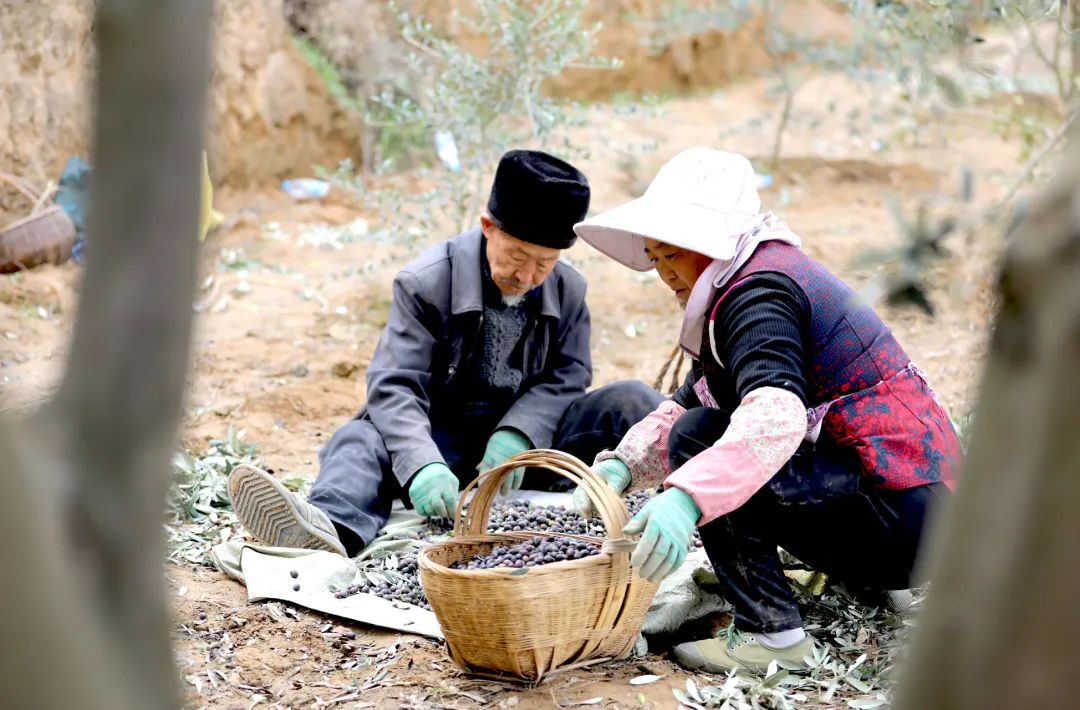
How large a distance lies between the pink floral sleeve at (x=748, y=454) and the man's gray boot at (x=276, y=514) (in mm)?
1309

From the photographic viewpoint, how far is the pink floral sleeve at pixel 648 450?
3.23 meters

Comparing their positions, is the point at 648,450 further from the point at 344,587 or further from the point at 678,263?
the point at 344,587

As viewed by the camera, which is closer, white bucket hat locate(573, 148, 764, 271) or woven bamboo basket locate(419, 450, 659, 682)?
woven bamboo basket locate(419, 450, 659, 682)

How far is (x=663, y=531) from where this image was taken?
255 centimetres

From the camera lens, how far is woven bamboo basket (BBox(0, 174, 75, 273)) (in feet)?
22.7

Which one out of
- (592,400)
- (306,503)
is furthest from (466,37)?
(306,503)

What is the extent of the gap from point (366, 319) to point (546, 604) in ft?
14.1

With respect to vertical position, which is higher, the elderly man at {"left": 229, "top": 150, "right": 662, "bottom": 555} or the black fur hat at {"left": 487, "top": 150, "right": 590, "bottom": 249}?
the black fur hat at {"left": 487, "top": 150, "right": 590, "bottom": 249}

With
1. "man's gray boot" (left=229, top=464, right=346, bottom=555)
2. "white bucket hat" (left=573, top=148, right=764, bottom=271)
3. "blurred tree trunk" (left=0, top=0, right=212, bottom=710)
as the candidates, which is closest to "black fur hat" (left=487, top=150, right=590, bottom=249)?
"white bucket hat" (left=573, top=148, right=764, bottom=271)

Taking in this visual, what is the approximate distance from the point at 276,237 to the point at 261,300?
1326 millimetres

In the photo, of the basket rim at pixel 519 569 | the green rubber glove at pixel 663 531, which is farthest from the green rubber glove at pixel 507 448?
the green rubber glove at pixel 663 531

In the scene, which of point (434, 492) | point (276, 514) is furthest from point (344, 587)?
point (434, 492)

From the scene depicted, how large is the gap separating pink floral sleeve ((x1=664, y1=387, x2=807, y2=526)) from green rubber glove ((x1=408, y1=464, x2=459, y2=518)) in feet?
3.96

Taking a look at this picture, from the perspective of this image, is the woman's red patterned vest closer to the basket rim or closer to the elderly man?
the basket rim
